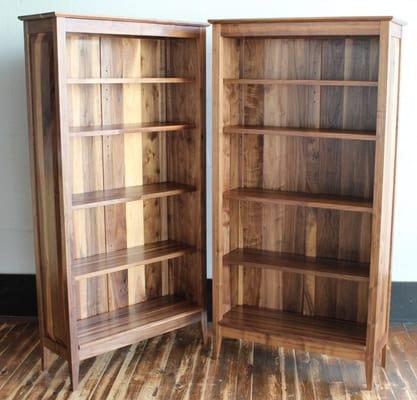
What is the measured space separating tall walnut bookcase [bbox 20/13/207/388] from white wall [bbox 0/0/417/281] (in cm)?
23

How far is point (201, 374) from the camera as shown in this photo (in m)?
2.62

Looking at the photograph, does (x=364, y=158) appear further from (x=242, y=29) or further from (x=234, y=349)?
(x=234, y=349)

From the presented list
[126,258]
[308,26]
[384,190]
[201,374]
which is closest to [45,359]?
[126,258]

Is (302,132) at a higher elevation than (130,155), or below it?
higher

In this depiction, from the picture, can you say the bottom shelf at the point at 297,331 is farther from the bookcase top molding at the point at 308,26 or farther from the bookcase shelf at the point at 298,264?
the bookcase top molding at the point at 308,26

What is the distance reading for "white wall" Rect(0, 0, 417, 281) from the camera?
2.85 meters

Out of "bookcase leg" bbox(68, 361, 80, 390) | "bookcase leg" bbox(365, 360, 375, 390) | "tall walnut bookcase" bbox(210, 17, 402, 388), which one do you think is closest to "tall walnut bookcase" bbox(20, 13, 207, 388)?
"bookcase leg" bbox(68, 361, 80, 390)

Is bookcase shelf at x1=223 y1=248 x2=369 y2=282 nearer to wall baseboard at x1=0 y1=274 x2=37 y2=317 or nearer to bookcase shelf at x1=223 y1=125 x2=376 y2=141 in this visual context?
bookcase shelf at x1=223 y1=125 x2=376 y2=141

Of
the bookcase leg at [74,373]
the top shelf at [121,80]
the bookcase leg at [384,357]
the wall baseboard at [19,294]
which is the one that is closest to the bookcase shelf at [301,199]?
the top shelf at [121,80]

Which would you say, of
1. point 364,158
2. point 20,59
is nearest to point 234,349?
point 364,158

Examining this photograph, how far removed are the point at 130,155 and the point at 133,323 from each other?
2.15ft

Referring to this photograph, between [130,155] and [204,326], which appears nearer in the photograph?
[130,155]

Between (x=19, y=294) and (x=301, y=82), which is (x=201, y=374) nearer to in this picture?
(x=19, y=294)

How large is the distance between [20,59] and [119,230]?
0.85 m
